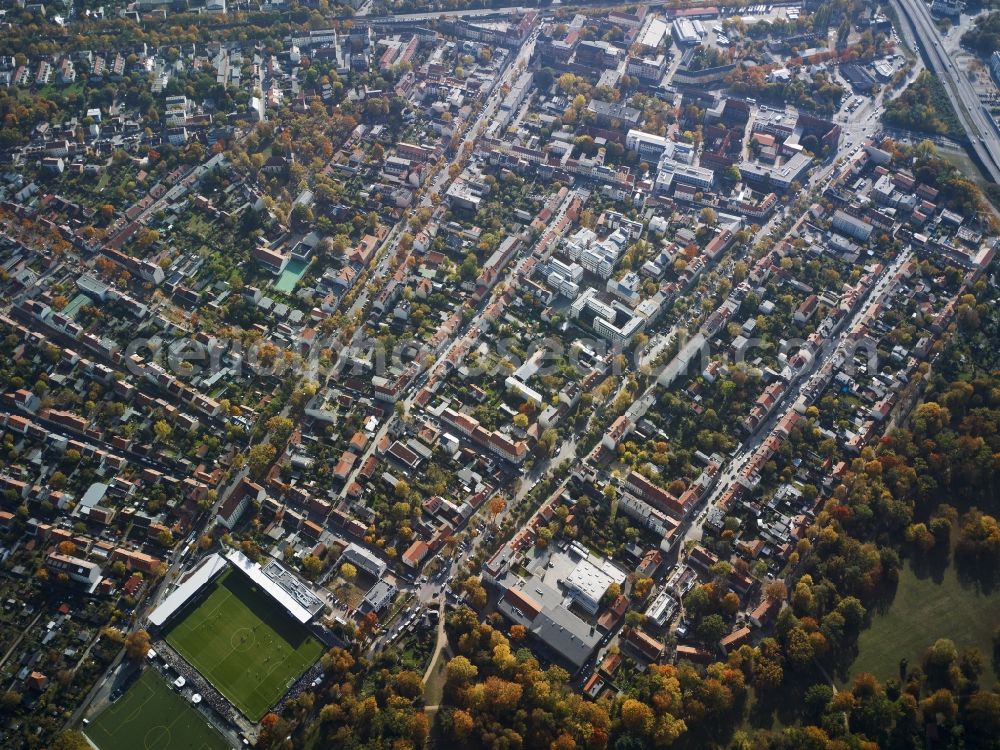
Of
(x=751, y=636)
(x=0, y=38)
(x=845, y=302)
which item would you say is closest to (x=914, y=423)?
(x=845, y=302)

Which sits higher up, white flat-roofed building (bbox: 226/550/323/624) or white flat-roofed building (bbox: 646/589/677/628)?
white flat-roofed building (bbox: 646/589/677/628)

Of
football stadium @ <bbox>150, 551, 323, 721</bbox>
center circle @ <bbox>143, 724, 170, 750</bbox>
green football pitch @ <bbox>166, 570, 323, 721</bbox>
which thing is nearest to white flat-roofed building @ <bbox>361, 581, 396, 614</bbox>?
football stadium @ <bbox>150, 551, 323, 721</bbox>

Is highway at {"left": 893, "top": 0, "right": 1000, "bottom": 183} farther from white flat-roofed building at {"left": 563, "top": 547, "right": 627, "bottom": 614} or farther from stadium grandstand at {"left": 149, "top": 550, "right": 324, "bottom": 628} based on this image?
stadium grandstand at {"left": 149, "top": 550, "right": 324, "bottom": 628}

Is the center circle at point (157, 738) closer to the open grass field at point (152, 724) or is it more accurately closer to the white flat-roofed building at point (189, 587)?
the open grass field at point (152, 724)

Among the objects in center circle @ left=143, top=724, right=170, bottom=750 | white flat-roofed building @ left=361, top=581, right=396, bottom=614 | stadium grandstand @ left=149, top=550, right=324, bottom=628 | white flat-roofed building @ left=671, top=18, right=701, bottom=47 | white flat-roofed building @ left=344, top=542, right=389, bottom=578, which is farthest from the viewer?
white flat-roofed building @ left=671, top=18, right=701, bottom=47

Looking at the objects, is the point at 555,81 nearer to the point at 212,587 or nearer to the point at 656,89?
the point at 656,89

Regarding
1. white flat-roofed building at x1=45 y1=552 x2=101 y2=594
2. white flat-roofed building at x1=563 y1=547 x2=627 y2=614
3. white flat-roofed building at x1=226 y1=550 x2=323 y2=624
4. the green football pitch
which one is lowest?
white flat-roofed building at x1=45 y1=552 x2=101 y2=594
